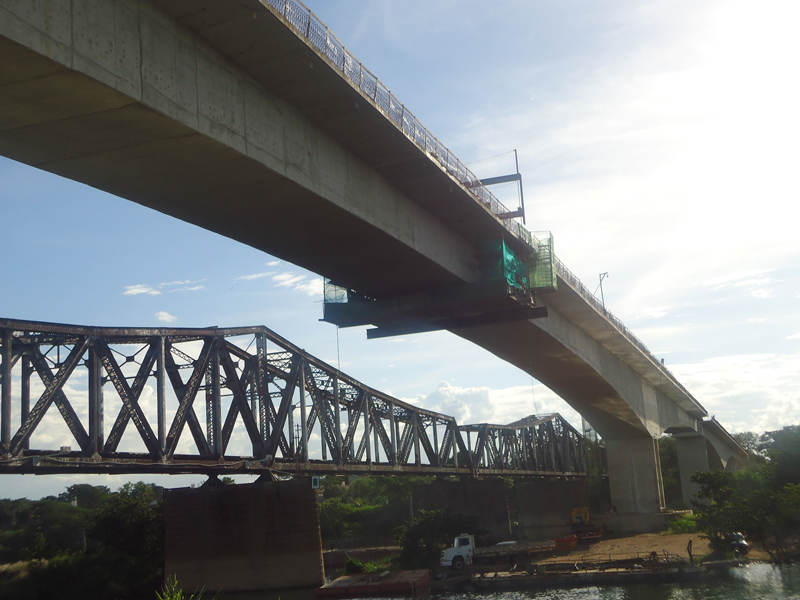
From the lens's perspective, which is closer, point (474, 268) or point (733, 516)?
point (474, 268)

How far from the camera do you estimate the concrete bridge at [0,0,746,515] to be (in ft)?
51.0

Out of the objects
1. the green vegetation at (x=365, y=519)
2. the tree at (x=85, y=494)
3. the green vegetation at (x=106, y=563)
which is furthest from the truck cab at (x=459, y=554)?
the tree at (x=85, y=494)

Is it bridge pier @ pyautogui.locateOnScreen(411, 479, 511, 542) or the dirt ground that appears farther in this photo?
bridge pier @ pyautogui.locateOnScreen(411, 479, 511, 542)

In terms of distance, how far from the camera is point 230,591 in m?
41.1

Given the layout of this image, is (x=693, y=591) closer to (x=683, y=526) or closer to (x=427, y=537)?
(x=427, y=537)

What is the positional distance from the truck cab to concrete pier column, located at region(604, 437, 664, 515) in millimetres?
31195

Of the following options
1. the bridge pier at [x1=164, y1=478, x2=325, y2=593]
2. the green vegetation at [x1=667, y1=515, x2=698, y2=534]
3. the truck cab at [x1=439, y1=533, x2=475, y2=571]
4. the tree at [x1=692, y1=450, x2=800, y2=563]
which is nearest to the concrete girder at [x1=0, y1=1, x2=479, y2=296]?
the bridge pier at [x1=164, y1=478, x2=325, y2=593]

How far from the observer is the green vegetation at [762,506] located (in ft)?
134

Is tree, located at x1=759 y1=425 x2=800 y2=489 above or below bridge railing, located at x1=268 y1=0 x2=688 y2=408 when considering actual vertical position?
below

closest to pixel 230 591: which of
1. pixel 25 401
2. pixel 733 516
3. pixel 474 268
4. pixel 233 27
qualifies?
pixel 25 401

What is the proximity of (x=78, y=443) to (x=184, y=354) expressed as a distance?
30.2 ft

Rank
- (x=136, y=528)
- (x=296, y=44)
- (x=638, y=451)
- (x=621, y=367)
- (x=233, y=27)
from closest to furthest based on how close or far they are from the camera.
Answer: (x=233, y=27) → (x=296, y=44) → (x=136, y=528) → (x=621, y=367) → (x=638, y=451)

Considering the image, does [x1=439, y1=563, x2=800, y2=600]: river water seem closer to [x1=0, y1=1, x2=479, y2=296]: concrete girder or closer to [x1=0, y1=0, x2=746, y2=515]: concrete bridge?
[x1=0, y1=0, x2=746, y2=515]: concrete bridge

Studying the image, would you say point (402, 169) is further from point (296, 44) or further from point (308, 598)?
point (308, 598)
